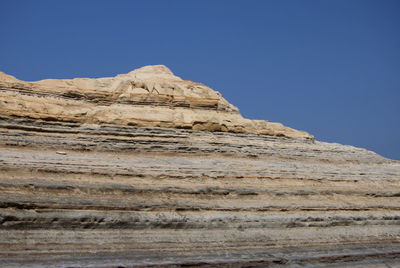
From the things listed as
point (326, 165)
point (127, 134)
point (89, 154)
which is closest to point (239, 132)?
point (326, 165)

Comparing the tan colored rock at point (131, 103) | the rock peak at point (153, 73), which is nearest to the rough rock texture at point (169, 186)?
the tan colored rock at point (131, 103)

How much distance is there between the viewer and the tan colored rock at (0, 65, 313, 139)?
689 inches

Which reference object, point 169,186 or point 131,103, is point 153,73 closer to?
point 131,103

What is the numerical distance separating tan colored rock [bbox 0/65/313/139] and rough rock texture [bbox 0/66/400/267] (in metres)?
0.07

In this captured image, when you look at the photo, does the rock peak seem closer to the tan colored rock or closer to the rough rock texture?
the tan colored rock

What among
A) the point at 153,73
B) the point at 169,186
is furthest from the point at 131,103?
the point at 169,186

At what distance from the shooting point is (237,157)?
1914cm

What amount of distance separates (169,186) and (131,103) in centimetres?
582

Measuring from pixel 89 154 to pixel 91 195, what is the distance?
2642 millimetres

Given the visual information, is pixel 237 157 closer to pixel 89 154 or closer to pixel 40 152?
pixel 89 154

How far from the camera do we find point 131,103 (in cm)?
1991

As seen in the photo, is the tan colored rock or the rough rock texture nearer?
the rough rock texture

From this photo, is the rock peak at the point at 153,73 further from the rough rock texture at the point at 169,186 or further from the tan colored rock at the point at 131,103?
the rough rock texture at the point at 169,186

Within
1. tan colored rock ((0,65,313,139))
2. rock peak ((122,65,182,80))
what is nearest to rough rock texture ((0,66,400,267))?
tan colored rock ((0,65,313,139))
